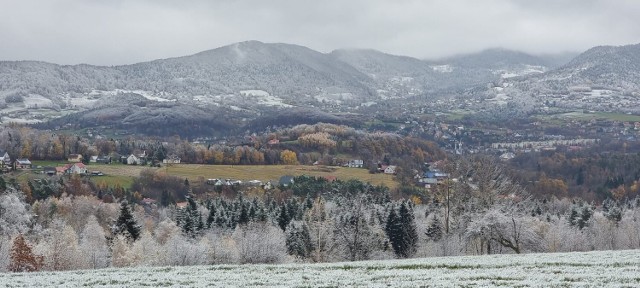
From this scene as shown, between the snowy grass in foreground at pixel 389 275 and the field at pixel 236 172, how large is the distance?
431 ft

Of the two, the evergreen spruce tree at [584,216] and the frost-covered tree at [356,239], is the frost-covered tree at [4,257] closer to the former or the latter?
the frost-covered tree at [356,239]

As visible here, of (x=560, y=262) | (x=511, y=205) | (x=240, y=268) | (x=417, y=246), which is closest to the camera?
(x=560, y=262)

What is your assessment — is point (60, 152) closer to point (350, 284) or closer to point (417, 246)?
point (417, 246)

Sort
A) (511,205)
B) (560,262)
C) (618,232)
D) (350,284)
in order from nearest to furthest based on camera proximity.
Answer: (350,284) → (560,262) → (511,205) → (618,232)

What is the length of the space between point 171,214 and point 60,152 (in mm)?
84852

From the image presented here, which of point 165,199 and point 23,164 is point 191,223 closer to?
point 165,199

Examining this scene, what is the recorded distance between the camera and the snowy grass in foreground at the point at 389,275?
85.7 ft

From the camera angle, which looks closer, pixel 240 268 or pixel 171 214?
pixel 240 268

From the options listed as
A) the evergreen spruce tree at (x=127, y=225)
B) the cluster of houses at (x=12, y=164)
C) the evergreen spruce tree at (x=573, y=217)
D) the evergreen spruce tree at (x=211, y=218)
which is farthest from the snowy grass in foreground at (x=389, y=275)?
the cluster of houses at (x=12, y=164)

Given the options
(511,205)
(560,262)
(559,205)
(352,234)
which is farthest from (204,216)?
(559,205)

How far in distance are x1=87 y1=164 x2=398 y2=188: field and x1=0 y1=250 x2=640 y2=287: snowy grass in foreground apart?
13134cm

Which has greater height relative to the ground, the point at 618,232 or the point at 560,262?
the point at 560,262

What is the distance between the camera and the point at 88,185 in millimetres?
151875

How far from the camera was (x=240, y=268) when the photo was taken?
37250 mm
